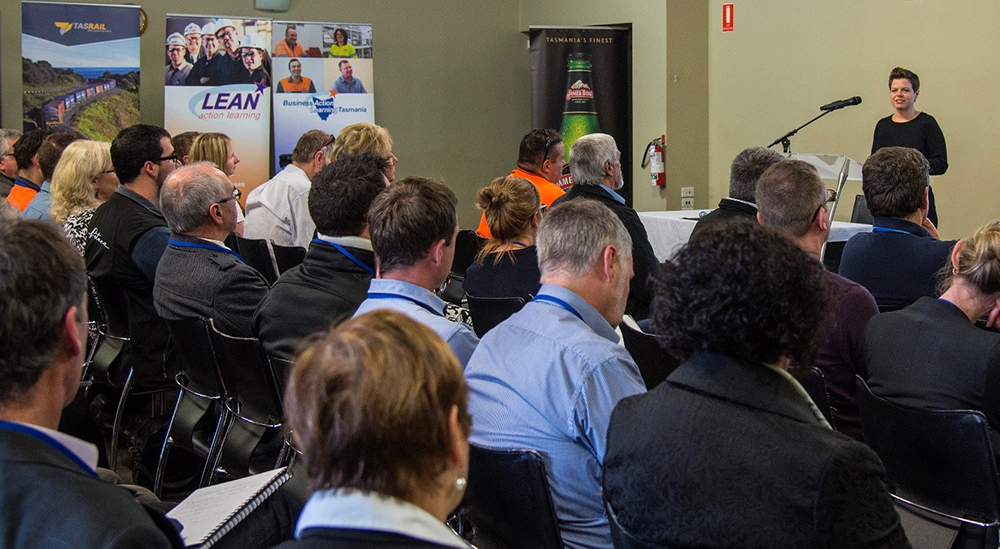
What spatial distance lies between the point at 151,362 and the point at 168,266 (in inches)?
21.7

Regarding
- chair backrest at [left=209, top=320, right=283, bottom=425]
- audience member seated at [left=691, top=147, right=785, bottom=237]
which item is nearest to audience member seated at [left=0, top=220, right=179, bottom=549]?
chair backrest at [left=209, top=320, right=283, bottom=425]

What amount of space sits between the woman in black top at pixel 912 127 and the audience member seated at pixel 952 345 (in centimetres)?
425

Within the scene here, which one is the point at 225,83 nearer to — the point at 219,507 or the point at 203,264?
the point at 203,264

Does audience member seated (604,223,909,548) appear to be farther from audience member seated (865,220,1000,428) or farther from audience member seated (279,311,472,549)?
audience member seated (865,220,1000,428)

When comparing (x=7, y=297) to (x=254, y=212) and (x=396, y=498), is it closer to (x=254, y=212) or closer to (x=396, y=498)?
(x=396, y=498)

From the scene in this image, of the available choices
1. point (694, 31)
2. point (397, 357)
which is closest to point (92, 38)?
point (694, 31)

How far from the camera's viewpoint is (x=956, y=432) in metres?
1.96

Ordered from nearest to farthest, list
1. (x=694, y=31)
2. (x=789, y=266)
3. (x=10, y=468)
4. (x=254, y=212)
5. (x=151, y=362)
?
(x=10, y=468), (x=789, y=266), (x=151, y=362), (x=254, y=212), (x=694, y=31)

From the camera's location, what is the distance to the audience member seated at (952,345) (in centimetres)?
211

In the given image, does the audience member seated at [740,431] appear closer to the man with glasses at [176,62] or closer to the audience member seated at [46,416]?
the audience member seated at [46,416]

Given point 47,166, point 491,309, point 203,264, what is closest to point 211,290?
point 203,264

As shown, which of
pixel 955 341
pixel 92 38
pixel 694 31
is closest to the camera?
pixel 955 341

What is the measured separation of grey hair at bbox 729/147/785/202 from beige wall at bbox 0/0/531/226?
199 inches

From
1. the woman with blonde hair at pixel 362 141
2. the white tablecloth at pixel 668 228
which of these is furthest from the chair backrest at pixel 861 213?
the woman with blonde hair at pixel 362 141
